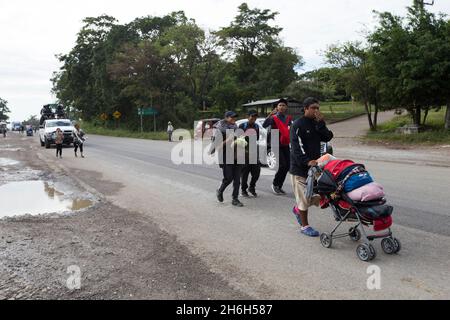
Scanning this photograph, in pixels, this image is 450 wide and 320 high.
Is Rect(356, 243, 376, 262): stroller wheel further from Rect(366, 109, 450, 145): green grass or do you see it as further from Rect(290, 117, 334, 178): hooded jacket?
Rect(366, 109, 450, 145): green grass

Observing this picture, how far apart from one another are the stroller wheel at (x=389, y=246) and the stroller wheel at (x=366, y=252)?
0.34m

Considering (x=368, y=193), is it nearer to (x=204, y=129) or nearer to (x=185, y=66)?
(x=204, y=129)

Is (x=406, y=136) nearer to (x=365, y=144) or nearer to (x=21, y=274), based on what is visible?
(x=365, y=144)

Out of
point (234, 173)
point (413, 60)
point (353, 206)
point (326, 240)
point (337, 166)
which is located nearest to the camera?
point (353, 206)

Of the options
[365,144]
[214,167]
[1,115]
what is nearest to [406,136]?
[365,144]

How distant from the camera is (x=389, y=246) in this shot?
16.7ft

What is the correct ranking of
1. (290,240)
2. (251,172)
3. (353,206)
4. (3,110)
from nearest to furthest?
1. (353,206)
2. (290,240)
3. (251,172)
4. (3,110)

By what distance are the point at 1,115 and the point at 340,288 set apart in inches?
6338

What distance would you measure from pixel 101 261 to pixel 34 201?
16.9 feet

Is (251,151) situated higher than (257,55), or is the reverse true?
(257,55)

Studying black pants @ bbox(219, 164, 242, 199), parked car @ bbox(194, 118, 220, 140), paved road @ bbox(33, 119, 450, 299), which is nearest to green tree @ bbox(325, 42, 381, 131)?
parked car @ bbox(194, 118, 220, 140)

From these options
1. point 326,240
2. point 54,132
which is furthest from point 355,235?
point 54,132

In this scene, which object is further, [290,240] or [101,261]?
[290,240]

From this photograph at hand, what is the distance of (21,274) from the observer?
15.7 feet
